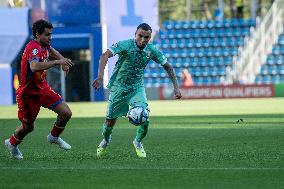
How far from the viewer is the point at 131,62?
13266 mm

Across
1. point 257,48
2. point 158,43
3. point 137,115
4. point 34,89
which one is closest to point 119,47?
point 137,115

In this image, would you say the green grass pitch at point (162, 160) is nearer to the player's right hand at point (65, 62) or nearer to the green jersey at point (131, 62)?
the green jersey at point (131, 62)

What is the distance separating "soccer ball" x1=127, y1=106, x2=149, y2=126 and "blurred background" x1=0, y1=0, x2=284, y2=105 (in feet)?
106

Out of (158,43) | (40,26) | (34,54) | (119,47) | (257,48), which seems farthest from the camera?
(158,43)

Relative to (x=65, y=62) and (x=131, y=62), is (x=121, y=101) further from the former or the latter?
Result: (x=65, y=62)

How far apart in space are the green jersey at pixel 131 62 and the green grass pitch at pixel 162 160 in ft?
3.36

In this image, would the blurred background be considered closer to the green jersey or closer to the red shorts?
the green jersey

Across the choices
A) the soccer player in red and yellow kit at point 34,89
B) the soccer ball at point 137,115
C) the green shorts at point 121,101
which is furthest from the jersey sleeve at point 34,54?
the soccer ball at point 137,115

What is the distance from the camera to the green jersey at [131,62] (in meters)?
13.1

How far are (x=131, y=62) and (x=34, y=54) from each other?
4.59ft

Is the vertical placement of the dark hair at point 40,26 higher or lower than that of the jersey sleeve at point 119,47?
higher

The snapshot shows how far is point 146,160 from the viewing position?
40.4ft

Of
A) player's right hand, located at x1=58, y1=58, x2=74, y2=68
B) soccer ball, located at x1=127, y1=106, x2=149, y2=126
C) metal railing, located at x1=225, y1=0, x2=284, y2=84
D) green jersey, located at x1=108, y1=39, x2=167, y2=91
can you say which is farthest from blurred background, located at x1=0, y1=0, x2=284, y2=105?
player's right hand, located at x1=58, y1=58, x2=74, y2=68

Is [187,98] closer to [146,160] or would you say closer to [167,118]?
[167,118]
